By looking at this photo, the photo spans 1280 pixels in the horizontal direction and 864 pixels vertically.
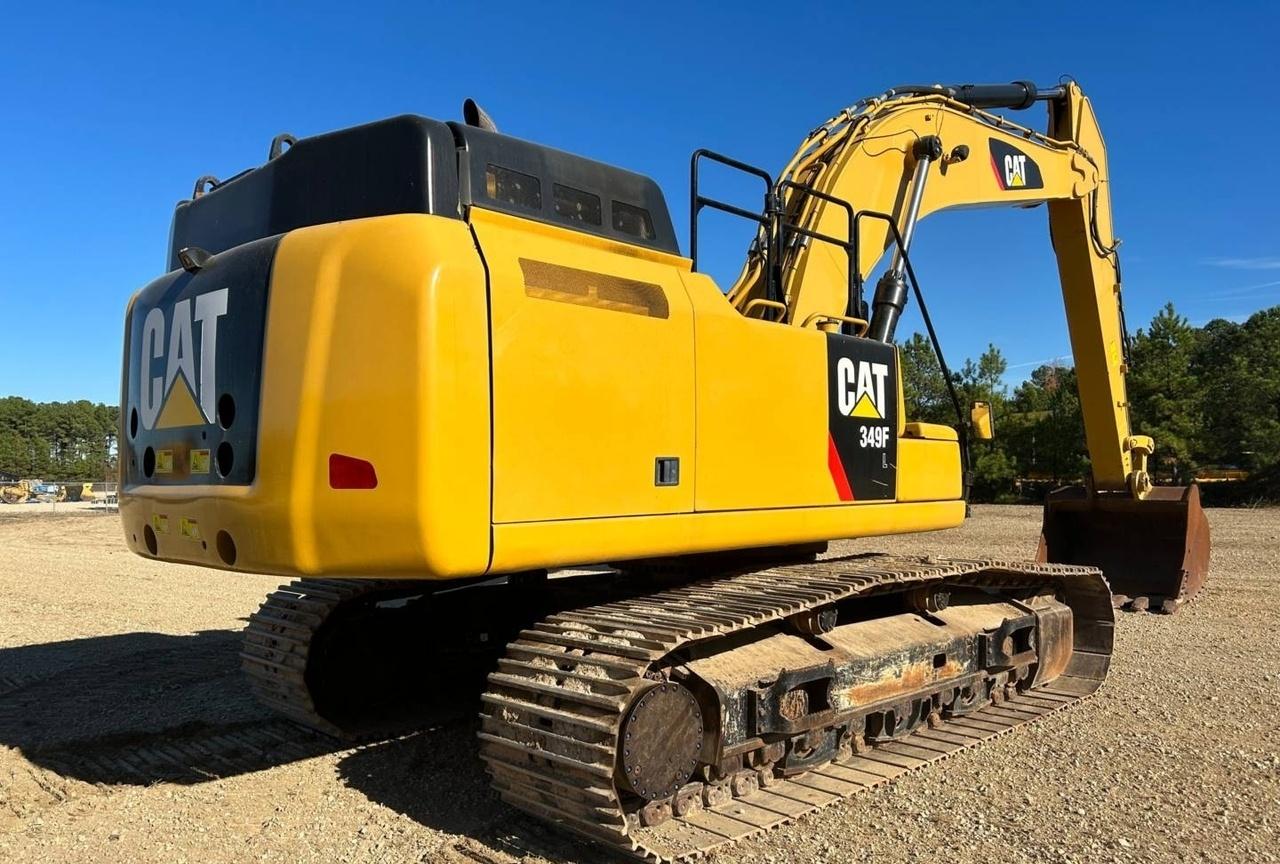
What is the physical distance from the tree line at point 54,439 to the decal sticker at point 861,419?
8898 centimetres

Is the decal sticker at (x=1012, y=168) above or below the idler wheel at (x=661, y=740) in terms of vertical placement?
above

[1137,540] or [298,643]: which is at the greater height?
[1137,540]

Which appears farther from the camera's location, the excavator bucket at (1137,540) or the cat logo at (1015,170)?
the excavator bucket at (1137,540)

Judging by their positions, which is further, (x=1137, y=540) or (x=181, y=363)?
(x=1137, y=540)

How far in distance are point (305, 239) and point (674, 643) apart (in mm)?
2012

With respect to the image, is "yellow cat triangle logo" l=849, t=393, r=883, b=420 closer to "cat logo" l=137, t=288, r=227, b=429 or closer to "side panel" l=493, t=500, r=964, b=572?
"side panel" l=493, t=500, r=964, b=572

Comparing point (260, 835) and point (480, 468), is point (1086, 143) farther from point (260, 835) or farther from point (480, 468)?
point (260, 835)

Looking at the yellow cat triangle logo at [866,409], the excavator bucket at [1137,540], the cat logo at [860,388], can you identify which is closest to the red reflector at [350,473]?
the cat logo at [860,388]

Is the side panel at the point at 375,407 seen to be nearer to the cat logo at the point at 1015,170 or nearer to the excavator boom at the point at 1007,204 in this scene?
the excavator boom at the point at 1007,204

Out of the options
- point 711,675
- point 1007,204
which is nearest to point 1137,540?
point 1007,204

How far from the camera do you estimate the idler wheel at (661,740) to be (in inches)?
139

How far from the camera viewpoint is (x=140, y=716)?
5824mm

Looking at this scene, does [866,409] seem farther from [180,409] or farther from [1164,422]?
[1164,422]

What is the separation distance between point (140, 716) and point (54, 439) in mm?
107454
